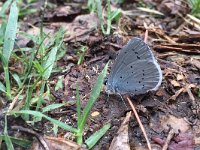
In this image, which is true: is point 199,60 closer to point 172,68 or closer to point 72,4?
point 172,68

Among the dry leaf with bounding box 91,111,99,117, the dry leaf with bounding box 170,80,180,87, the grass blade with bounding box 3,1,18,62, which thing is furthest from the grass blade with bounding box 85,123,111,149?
the grass blade with bounding box 3,1,18,62

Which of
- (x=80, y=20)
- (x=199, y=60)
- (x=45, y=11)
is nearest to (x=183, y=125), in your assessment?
(x=199, y=60)

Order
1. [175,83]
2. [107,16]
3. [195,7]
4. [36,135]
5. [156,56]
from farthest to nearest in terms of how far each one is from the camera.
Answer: [195,7], [107,16], [156,56], [175,83], [36,135]

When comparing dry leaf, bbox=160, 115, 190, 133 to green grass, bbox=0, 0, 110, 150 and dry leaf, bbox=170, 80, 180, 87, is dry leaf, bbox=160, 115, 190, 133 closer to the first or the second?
dry leaf, bbox=170, 80, 180, 87

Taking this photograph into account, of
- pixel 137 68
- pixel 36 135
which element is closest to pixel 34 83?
pixel 36 135

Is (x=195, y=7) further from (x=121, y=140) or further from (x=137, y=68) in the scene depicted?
(x=121, y=140)

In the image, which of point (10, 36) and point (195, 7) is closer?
point (10, 36)

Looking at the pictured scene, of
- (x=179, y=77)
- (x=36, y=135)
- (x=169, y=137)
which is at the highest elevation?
(x=179, y=77)

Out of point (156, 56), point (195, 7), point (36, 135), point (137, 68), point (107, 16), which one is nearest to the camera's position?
point (36, 135)
